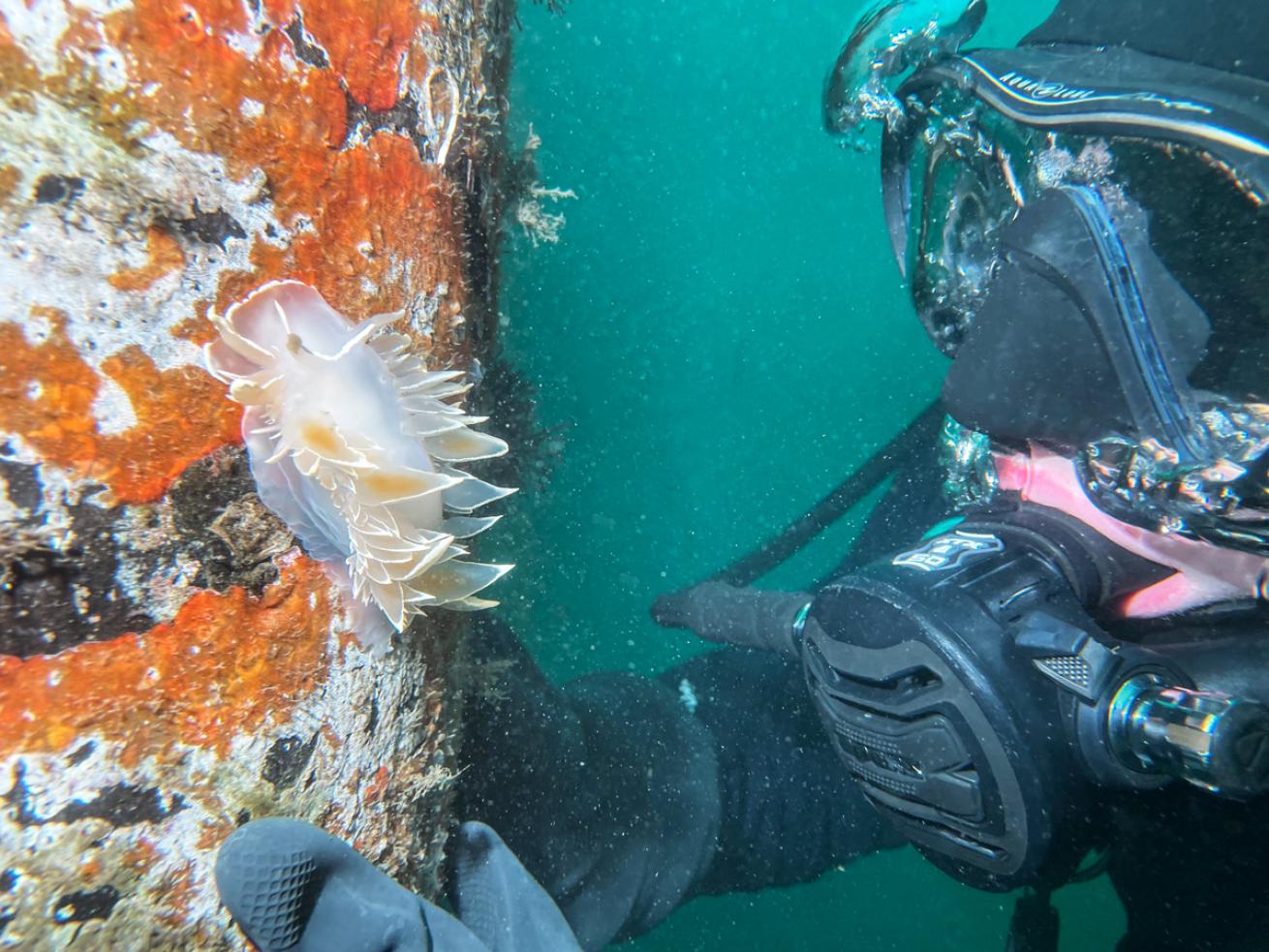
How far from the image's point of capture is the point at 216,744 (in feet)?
3.76

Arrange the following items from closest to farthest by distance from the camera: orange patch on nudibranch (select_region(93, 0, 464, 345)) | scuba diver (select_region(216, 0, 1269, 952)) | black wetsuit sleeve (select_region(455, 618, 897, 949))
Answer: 1. orange patch on nudibranch (select_region(93, 0, 464, 345))
2. scuba diver (select_region(216, 0, 1269, 952))
3. black wetsuit sleeve (select_region(455, 618, 897, 949))

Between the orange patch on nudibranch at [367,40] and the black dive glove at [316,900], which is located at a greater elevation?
the orange patch on nudibranch at [367,40]

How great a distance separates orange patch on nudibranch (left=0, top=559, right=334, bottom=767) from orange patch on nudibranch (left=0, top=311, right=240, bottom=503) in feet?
0.81

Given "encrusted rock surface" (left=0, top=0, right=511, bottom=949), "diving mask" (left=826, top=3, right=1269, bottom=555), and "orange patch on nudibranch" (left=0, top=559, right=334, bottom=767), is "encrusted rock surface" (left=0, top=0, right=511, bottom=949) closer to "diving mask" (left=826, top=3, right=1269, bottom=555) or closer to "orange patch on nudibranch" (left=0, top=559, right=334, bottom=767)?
"orange patch on nudibranch" (left=0, top=559, right=334, bottom=767)

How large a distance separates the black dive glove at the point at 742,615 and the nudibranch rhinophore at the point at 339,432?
197cm

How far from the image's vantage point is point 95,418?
1000 mm

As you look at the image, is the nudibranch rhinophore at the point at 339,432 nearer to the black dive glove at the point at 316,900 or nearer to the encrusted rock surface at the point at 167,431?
the encrusted rock surface at the point at 167,431

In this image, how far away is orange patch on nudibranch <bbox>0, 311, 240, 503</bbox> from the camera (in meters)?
0.93

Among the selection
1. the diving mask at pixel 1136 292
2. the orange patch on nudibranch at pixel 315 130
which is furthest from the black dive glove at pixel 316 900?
the diving mask at pixel 1136 292

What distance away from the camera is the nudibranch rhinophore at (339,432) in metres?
1.11

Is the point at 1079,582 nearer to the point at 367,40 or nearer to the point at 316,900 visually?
the point at 316,900

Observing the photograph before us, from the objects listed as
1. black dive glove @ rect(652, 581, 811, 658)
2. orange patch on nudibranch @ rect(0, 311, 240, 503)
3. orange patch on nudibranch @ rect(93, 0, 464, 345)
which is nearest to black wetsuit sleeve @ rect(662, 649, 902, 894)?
black dive glove @ rect(652, 581, 811, 658)

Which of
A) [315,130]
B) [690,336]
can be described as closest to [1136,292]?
[315,130]

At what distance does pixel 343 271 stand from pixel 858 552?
415cm
